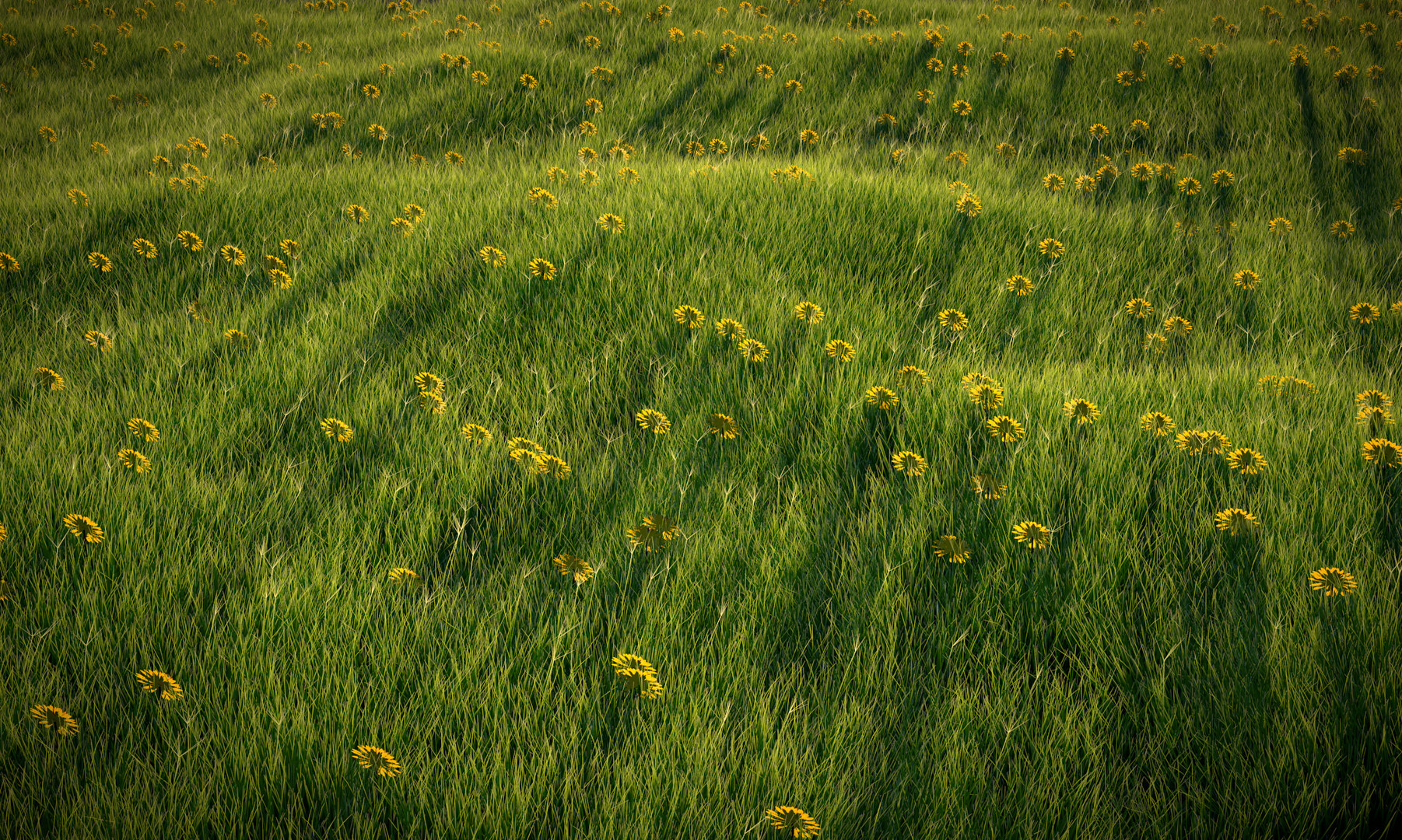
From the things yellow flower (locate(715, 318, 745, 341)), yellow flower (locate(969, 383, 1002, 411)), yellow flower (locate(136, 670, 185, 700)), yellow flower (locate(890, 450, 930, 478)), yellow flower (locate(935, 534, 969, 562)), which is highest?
yellow flower (locate(715, 318, 745, 341))

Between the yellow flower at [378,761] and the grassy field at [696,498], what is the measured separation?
33mm

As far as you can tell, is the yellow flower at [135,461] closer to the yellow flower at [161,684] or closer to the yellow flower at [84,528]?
the yellow flower at [84,528]

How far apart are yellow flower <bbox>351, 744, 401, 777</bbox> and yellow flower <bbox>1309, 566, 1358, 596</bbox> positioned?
1932 millimetres

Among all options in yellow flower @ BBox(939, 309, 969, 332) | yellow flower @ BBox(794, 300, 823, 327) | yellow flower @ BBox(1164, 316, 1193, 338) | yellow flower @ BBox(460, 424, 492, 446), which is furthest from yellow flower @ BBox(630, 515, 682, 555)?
yellow flower @ BBox(1164, 316, 1193, 338)

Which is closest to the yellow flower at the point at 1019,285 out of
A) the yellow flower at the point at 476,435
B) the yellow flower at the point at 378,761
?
the yellow flower at the point at 476,435

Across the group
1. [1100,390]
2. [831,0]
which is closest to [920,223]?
[1100,390]

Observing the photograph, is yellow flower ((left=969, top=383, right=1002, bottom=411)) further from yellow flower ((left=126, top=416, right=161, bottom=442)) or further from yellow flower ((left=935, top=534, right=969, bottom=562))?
yellow flower ((left=126, top=416, right=161, bottom=442))

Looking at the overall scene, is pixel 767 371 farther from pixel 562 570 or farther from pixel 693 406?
pixel 562 570

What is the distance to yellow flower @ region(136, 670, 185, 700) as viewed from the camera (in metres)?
1.29

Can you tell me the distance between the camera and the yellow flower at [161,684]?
1292mm

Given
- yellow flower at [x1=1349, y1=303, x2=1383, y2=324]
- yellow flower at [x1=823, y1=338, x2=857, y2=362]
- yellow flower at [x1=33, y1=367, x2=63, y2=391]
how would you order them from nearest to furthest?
yellow flower at [x1=33, y1=367, x2=63, y2=391] → yellow flower at [x1=823, y1=338, x2=857, y2=362] → yellow flower at [x1=1349, y1=303, x2=1383, y2=324]

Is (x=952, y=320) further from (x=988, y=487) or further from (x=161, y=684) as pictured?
(x=161, y=684)

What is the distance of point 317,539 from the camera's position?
1.74m

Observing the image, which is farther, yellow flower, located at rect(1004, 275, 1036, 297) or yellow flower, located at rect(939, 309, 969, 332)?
yellow flower, located at rect(1004, 275, 1036, 297)
